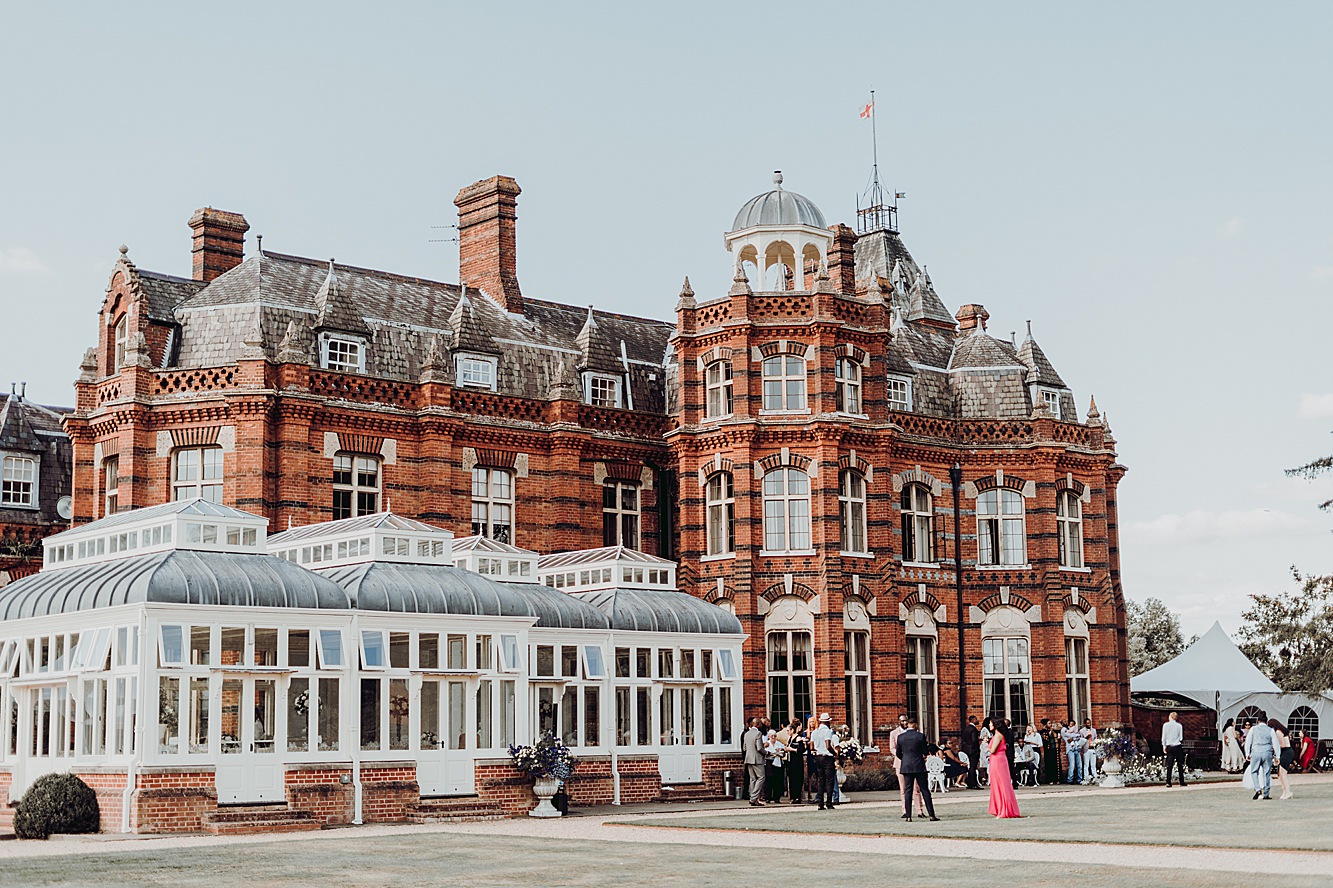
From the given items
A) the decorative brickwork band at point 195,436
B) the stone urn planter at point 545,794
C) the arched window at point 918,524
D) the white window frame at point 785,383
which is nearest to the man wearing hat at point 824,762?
the stone urn planter at point 545,794

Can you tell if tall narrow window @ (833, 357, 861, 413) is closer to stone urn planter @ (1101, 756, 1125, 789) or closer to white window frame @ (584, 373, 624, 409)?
white window frame @ (584, 373, 624, 409)

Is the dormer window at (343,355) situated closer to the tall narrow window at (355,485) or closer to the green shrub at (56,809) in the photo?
the tall narrow window at (355,485)

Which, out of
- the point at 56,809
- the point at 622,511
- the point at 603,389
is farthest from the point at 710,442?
the point at 56,809

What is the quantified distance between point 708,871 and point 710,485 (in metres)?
21.5

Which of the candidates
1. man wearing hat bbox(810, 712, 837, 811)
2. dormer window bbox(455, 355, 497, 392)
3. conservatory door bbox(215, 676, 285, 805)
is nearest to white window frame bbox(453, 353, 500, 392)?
dormer window bbox(455, 355, 497, 392)

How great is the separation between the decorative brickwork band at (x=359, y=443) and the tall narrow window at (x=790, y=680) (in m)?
9.67

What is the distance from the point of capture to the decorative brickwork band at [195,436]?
1334 inches

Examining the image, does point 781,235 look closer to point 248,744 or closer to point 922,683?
point 922,683

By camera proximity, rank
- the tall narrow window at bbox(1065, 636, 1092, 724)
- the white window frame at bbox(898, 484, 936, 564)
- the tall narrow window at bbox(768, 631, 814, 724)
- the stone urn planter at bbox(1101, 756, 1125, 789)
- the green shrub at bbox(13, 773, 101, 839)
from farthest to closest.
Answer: the tall narrow window at bbox(1065, 636, 1092, 724), the white window frame at bbox(898, 484, 936, 564), the tall narrow window at bbox(768, 631, 814, 724), the stone urn planter at bbox(1101, 756, 1125, 789), the green shrub at bbox(13, 773, 101, 839)

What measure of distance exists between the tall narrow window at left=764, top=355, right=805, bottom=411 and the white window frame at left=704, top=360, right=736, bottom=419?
2.77 feet

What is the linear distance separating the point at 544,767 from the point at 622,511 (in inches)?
480

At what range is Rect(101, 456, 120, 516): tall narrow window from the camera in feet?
115

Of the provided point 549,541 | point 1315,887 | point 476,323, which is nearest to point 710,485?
point 549,541

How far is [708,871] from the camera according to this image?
661 inches
